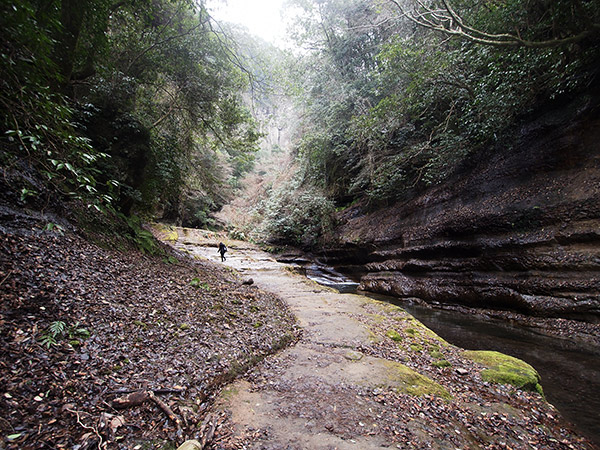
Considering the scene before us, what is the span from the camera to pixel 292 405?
267cm

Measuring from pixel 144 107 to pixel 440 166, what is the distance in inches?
476

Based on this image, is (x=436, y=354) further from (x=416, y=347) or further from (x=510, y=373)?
(x=510, y=373)

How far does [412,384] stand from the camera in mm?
3297

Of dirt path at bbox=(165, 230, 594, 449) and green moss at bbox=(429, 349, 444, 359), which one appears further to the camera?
green moss at bbox=(429, 349, 444, 359)

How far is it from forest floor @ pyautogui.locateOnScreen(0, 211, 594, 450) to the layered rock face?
4774 millimetres

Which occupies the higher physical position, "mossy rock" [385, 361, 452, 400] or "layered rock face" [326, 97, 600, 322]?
"layered rock face" [326, 97, 600, 322]

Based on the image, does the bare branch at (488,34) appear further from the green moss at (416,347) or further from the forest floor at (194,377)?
the forest floor at (194,377)

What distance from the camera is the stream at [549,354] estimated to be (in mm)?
3651

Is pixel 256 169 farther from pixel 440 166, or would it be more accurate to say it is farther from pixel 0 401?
pixel 0 401

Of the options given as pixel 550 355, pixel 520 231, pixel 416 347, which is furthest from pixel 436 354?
pixel 520 231

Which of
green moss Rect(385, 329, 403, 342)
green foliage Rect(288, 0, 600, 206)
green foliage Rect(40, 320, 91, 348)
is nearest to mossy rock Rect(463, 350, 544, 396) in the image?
green moss Rect(385, 329, 403, 342)

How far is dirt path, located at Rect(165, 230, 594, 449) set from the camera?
230 centimetres

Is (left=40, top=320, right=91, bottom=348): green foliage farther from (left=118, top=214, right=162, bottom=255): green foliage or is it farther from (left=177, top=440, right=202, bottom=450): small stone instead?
(left=118, top=214, right=162, bottom=255): green foliage

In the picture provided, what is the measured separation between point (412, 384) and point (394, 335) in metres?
1.84
